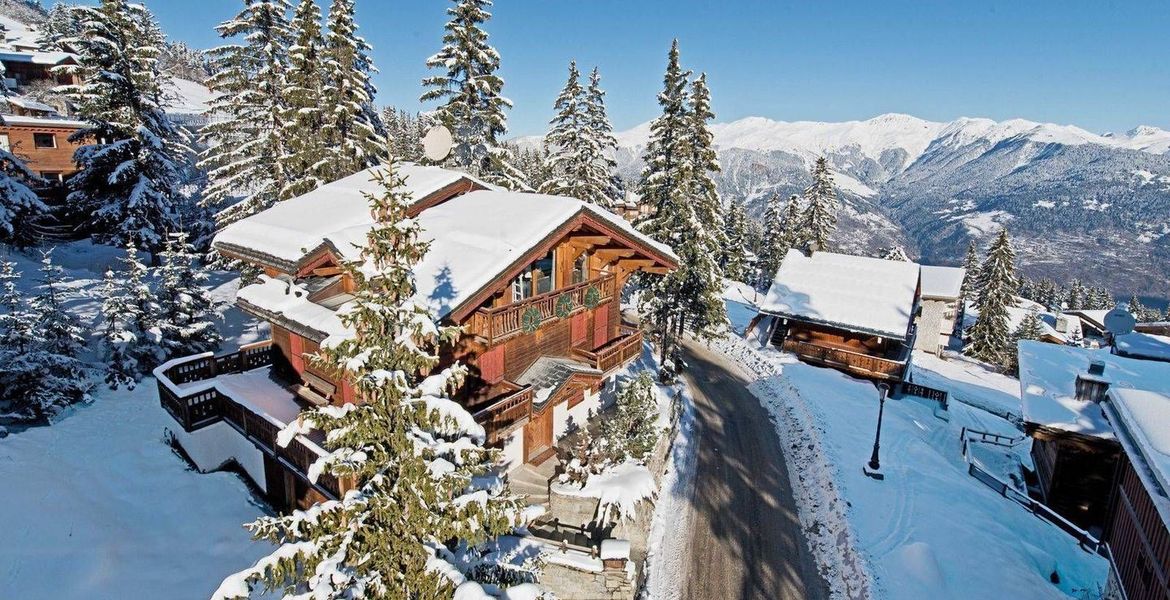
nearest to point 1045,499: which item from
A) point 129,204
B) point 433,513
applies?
point 433,513

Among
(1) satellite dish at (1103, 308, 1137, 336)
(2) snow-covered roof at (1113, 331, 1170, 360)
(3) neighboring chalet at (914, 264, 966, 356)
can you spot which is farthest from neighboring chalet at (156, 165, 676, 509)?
(3) neighboring chalet at (914, 264, 966, 356)

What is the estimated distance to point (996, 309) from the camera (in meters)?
46.5

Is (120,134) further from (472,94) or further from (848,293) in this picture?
(848,293)

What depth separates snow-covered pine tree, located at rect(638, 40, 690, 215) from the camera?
2758 centimetres

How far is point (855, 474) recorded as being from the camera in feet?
60.7

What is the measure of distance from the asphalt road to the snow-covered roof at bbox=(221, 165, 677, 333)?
8190 millimetres

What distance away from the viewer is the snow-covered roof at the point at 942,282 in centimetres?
4131

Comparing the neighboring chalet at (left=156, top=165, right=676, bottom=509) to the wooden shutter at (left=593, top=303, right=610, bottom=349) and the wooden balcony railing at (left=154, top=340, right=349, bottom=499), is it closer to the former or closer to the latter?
the wooden balcony railing at (left=154, top=340, right=349, bottom=499)

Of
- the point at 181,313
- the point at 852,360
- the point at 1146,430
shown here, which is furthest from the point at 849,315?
the point at 181,313

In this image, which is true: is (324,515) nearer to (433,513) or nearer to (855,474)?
(433,513)

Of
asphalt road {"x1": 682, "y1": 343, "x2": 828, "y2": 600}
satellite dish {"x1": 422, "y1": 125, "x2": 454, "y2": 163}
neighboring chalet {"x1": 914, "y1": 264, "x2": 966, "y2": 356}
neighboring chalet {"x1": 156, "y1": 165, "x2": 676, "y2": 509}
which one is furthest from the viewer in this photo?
neighboring chalet {"x1": 914, "y1": 264, "x2": 966, "y2": 356}

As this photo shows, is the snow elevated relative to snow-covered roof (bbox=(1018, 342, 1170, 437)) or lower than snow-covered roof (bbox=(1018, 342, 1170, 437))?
elevated

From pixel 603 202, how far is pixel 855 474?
28.1 m

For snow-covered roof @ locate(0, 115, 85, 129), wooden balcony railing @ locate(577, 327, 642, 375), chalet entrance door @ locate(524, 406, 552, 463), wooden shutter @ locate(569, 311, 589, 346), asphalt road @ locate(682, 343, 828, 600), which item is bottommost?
asphalt road @ locate(682, 343, 828, 600)
